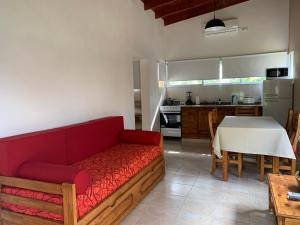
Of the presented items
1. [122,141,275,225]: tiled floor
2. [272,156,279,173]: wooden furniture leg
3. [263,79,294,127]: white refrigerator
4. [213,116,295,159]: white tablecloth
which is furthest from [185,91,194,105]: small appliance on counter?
[272,156,279,173]: wooden furniture leg

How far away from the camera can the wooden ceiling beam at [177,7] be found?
17.5 ft

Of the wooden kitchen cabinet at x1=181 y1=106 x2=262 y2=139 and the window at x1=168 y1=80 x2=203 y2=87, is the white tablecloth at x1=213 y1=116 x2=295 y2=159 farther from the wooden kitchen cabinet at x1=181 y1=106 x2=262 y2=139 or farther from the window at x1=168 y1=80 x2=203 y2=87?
the window at x1=168 y1=80 x2=203 y2=87

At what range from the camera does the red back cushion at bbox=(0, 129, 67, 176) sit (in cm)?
199

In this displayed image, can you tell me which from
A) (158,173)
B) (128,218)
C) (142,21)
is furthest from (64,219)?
(142,21)

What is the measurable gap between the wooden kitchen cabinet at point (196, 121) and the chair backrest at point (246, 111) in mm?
346

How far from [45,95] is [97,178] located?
1.18m

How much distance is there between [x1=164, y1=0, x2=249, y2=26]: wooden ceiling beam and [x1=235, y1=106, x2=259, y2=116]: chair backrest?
2517mm

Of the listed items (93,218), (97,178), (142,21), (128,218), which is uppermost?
(142,21)

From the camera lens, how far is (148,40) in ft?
18.0

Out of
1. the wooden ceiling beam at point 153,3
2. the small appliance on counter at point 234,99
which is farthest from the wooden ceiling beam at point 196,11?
the small appliance on counter at point 234,99

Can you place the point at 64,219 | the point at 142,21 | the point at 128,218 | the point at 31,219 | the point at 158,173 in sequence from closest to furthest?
the point at 64,219 < the point at 31,219 < the point at 128,218 < the point at 158,173 < the point at 142,21

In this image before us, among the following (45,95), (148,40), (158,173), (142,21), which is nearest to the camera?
(45,95)

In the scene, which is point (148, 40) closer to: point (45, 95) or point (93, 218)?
point (45, 95)

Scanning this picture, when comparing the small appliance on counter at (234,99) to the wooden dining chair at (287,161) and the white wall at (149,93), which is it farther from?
the wooden dining chair at (287,161)
